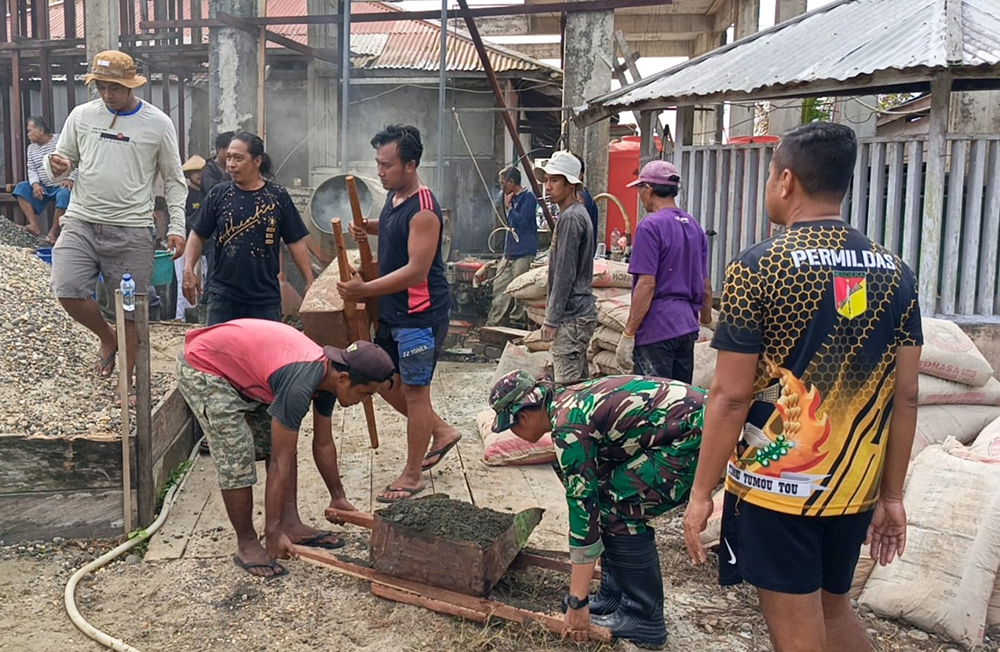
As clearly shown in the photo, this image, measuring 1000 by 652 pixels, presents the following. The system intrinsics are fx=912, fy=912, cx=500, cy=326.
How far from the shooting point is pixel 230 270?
15.9 feet

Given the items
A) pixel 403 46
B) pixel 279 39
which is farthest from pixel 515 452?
pixel 403 46

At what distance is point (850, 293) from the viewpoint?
2312 millimetres

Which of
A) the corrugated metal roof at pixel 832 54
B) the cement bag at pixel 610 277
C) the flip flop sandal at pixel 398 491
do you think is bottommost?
the flip flop sandal at pixel 398 491

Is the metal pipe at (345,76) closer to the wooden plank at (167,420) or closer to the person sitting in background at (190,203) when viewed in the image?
the person sitting in background at (190,203)

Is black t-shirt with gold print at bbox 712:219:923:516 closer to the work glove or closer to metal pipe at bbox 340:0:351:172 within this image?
the work glove

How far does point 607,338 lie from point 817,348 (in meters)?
3.75

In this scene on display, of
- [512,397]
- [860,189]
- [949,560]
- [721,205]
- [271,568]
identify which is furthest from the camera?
[721,205]

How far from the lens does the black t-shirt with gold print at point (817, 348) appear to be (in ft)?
7.56

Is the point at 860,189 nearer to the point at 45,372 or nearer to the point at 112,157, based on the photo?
the point at 112,157

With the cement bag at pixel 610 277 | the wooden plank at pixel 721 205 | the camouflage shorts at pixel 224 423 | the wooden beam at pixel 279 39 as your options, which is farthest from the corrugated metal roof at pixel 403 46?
the camouflage shorts at pixel 224 423

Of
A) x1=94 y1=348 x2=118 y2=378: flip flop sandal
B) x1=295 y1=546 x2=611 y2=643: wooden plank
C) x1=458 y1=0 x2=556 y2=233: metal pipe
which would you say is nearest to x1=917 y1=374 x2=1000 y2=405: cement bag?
x1=295 y1=546 x2=611 y2=643: wooden plank

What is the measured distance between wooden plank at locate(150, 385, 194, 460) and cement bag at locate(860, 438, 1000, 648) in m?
3.27

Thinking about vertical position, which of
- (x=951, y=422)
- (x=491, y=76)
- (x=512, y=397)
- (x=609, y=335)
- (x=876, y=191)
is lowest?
(x=951, y=422)

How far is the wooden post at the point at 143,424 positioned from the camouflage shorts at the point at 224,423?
38 cm
